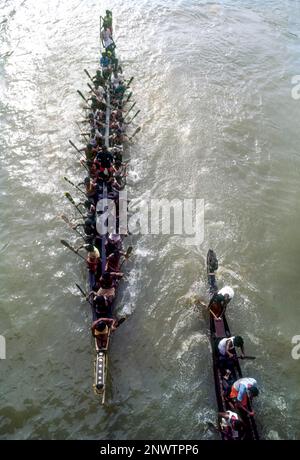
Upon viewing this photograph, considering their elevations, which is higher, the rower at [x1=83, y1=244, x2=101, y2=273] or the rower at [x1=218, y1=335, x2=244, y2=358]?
the rower at [x1=83, y1=244, x2=101, y2=273]

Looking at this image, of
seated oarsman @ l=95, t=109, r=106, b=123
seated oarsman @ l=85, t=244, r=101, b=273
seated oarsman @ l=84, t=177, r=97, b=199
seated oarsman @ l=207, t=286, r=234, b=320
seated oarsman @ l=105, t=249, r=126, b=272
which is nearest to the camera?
seated oarsman @ l=207, t=286, r=234, b=320

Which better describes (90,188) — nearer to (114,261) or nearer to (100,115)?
(114,261)

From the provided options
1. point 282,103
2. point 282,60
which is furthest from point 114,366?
point 282,60

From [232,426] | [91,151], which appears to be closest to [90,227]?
[91,151]

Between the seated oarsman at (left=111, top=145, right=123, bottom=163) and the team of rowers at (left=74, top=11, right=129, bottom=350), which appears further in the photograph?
the seated oarsman at (left=111, top=145, right=123, bottom=163)

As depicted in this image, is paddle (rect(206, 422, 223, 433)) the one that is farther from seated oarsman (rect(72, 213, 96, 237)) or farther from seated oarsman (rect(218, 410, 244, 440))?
seated oarsman (rect(72, 213, 96, 237))

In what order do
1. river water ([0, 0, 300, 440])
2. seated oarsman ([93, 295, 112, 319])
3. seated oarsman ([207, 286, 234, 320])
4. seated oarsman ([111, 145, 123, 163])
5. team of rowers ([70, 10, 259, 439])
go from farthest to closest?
1. seated oarsman ([111, 145, 123, 163])
2. seated oarsman ([207, 286, 234, 320])
3. seated oarsman ([93, 295, 112, 319])
4. river water ([0, 0, 300, 440])
5. team of rowers ([70, 10, 259, 439])

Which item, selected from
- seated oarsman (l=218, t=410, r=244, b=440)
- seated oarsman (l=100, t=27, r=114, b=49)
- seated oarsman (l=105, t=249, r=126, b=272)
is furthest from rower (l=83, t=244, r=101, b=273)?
seated oarsman (l=100, t=27, r=114, b=49)

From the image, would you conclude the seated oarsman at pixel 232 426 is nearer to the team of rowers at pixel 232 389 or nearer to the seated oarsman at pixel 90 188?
the team of rowers at pixel 232 389
